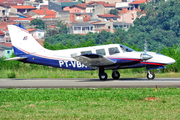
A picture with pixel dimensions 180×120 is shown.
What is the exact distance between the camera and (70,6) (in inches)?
6378

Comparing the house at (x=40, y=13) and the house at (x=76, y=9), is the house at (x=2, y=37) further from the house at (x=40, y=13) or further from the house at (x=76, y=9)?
the house at (x=76, y=9)

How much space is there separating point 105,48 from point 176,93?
25.2 ft

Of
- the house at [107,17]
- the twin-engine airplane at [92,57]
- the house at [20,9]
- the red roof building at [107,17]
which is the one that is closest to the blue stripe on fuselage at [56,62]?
the twin-engine airplane at [92,57]

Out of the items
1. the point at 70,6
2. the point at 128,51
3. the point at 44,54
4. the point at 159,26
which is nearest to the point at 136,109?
the point at 128,51

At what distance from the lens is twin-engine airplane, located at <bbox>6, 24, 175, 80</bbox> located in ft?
71.8

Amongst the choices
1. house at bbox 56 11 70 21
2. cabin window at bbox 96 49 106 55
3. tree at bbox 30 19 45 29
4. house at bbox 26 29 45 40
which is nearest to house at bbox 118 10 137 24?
house at bbox 56 11 70 21

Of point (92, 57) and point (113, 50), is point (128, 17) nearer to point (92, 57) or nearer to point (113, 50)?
point (113, 50)

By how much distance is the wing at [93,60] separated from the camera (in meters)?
21.6

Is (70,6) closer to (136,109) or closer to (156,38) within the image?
(156,38)

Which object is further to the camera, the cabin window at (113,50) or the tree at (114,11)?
the tree at (114,11)

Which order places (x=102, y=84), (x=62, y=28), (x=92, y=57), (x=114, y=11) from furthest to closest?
1. (x=114, y=11)
2. (x=62, y=28)
3. (x=92, y=57)
4. (x=102, y=84)

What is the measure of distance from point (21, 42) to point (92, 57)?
593 centimetres

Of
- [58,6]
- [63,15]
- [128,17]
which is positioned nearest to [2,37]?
[63,15]

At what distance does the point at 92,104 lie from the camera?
45.2ft
